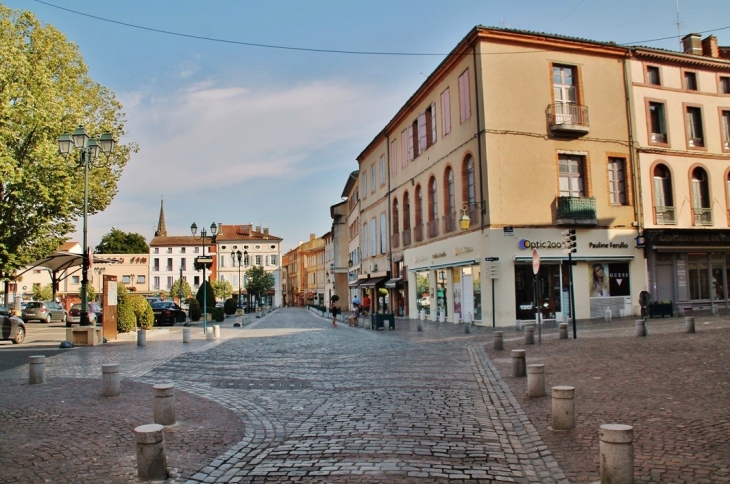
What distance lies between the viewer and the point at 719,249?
2914cm

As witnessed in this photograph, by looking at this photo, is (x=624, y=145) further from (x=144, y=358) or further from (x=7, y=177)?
(x=7, y=177)

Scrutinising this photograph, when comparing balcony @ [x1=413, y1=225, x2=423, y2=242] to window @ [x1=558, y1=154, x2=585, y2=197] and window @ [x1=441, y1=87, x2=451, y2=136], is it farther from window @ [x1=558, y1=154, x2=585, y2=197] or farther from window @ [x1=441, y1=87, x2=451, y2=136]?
window @ [x1=558, y1=154, x2=585, y2=197]

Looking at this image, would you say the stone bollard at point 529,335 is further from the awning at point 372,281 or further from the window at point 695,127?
the awning at point 372,281

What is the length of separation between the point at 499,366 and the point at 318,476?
8269mm

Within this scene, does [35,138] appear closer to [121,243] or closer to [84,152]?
[84,152]

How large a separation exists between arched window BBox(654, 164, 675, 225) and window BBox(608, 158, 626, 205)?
184 cm

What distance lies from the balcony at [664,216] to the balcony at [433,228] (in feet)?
33.4

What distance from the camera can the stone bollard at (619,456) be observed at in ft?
16.3

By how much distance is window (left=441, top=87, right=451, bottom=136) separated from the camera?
29953 mm

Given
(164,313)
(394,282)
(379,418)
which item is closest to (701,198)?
(394,282)

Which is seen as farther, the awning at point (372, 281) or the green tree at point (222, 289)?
the green tree at point (222, 289)

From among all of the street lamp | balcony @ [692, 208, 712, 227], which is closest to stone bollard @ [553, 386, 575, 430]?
the street lamp

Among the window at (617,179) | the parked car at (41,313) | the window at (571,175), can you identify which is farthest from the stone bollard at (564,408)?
the parked car at (41,313)

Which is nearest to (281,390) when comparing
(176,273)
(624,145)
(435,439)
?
(435,439)
